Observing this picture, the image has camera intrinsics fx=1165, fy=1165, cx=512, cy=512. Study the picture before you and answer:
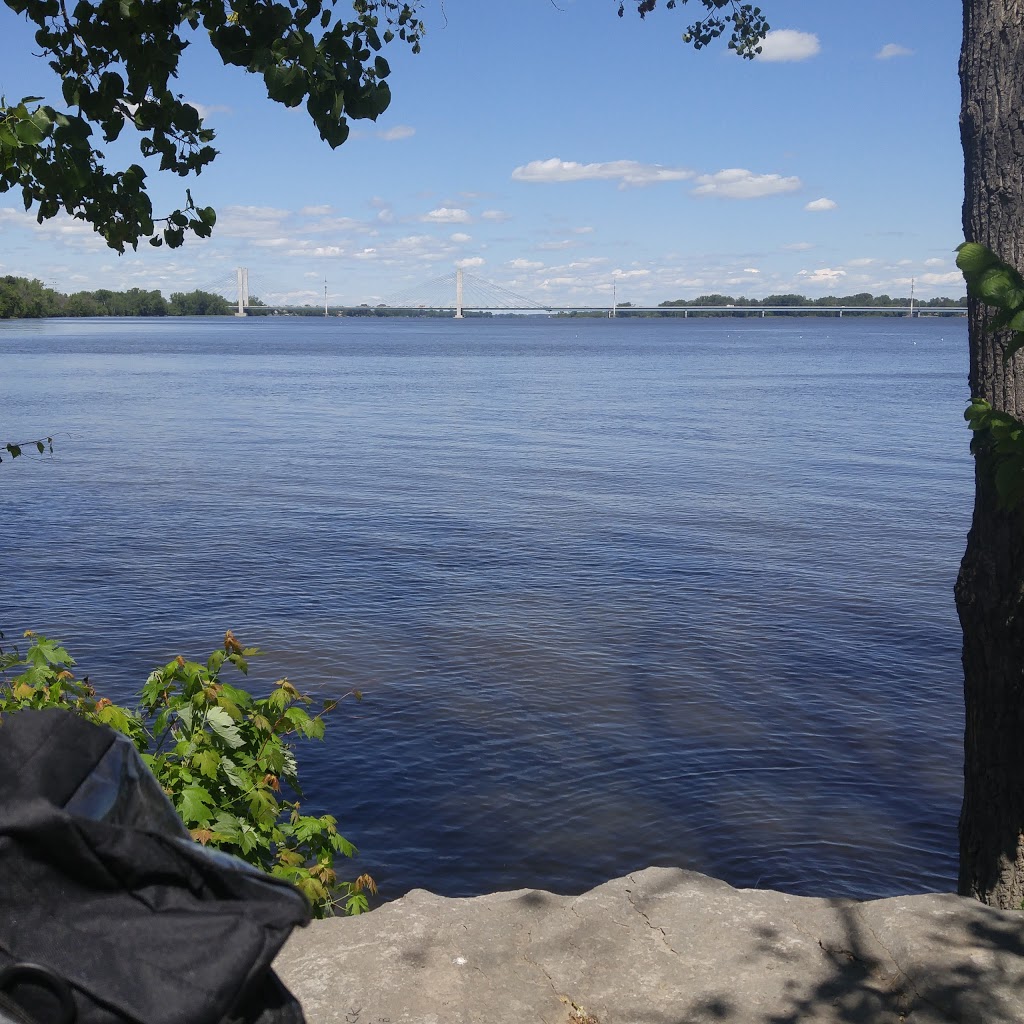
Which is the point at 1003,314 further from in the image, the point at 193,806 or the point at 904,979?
the point at 193,806

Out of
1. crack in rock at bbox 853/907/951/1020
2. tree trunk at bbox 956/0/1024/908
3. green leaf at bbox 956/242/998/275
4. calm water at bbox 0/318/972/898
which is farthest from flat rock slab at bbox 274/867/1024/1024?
calm water at bbox 0/318/972/898

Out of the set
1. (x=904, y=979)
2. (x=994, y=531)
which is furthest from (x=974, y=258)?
(x=904, y=979)

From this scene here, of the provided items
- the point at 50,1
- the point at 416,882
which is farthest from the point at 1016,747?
the point at 50,1

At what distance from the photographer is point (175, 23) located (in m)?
4.43

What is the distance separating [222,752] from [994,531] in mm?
3641

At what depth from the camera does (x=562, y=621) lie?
533 inches

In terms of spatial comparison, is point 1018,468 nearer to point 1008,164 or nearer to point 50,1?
point 1008,164

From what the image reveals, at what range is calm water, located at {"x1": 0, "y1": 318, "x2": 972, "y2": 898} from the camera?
864cm

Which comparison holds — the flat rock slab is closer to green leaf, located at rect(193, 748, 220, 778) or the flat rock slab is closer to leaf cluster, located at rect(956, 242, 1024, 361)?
green leaf, located at rect(193, 748, 220, 778)

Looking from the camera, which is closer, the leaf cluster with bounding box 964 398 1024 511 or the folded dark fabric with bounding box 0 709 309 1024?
the folded dark fabric with bounding box 0 709 309 1024

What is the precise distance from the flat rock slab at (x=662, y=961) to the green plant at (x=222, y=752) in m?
0.64

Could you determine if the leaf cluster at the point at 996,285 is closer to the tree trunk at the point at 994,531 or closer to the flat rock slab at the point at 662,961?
the tree trunk at the point at 994,531

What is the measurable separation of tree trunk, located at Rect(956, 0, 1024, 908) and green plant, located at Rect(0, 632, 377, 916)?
10.1 feet

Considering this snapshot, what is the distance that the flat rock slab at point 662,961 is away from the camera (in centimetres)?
381
